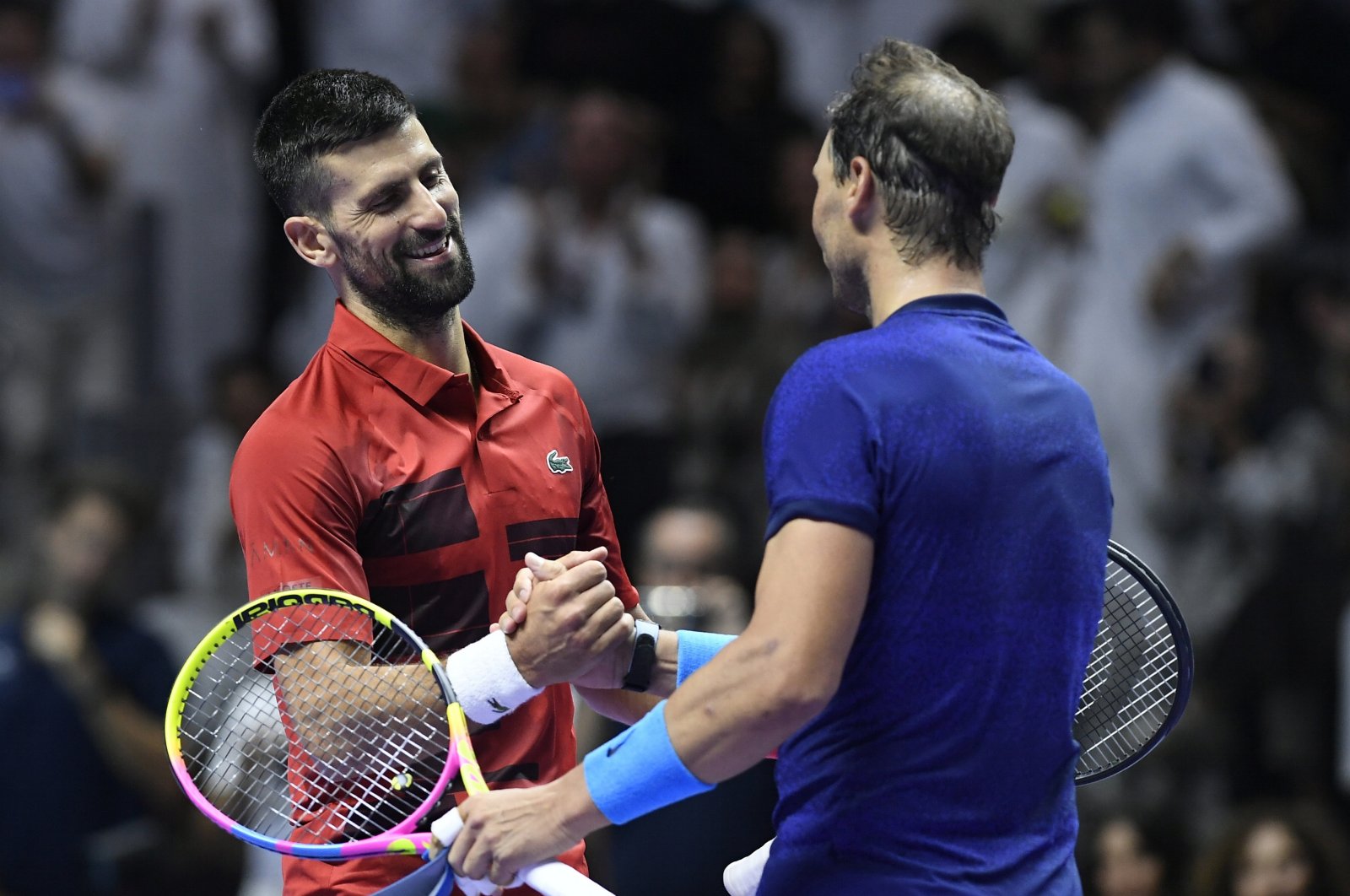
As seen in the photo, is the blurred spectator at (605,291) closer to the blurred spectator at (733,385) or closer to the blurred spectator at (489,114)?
the blurred spectator at (733,385)

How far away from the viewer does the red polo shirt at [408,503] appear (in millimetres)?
2861

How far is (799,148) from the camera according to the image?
7918 mm

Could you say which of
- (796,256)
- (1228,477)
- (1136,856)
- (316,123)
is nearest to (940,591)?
(316,123)

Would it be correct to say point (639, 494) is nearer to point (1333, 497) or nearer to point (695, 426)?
point (695, 426)

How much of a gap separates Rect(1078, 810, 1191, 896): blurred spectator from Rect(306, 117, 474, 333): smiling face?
3562 millimetres

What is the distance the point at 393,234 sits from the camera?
3.02m

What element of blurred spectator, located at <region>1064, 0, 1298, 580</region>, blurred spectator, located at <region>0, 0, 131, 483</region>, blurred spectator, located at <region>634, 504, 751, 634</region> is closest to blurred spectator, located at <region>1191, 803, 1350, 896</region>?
blurred spectator, located at <region>634, 504, 751, 634</region>

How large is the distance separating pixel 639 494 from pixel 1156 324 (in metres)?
2.06

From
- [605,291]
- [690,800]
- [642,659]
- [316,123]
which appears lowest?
[690,800]

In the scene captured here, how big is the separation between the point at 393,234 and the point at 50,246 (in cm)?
560

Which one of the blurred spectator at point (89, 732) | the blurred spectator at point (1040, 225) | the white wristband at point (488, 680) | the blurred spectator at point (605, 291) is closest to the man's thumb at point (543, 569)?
the white wristband at point (488, 680)

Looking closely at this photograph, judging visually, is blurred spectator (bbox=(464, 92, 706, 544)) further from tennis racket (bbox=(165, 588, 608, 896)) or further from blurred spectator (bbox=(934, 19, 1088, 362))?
tennis racket (bbox=(165, 588, 608, 896))

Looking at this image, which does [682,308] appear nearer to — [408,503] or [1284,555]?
[1284,555]

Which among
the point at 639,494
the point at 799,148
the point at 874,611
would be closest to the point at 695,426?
the point at 639,494
